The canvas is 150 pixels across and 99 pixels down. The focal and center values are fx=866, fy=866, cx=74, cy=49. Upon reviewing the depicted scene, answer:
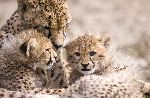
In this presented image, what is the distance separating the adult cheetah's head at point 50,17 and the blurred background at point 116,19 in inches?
177

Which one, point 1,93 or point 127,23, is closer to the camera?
point 1,93

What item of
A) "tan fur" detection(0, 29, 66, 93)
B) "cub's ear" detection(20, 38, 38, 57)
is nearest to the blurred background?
"tan fur" detection(0, 29, 66, 93)

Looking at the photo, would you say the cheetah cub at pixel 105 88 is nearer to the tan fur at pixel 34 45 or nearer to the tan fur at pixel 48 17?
the tan fur at pixel 34 45

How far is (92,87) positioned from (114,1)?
34.5 ft

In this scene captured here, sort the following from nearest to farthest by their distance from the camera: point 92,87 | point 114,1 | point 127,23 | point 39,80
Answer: point 92,87 → point 39,80 → point 127,23 → point 114,1

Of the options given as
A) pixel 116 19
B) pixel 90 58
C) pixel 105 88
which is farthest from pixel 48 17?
pixel 116 19

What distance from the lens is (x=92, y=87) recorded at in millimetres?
8414

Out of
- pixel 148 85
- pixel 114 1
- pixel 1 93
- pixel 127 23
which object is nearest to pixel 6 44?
pixel 1 93

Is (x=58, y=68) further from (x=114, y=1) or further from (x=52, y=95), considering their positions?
(x=114, y=1)

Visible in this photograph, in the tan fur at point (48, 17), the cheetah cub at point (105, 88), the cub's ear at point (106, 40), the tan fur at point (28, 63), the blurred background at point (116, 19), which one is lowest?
the cheetah cub at point (105, 88)

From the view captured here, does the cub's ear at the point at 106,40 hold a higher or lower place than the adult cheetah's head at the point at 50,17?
lower

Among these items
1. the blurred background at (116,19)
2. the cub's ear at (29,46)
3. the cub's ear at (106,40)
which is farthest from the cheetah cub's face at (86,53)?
the blurred background at (116,19)

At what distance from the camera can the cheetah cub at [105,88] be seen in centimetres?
836

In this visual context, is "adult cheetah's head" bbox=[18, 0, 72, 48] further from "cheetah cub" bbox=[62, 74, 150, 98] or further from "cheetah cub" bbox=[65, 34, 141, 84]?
"cheetah cub" bbox=[62, 74, 150, 98]
